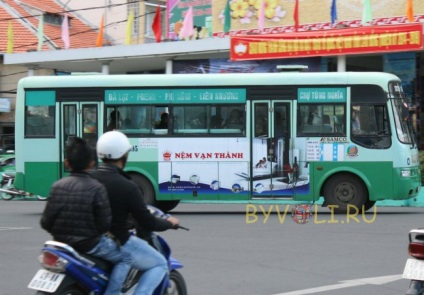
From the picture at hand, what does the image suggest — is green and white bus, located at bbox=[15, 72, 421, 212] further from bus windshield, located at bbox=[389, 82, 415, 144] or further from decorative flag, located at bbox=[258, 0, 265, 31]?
decorative flag, located at bbox=[258, 0, 265, 31]

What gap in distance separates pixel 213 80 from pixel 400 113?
4.08 m

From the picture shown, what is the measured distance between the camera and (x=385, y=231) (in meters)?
14.6

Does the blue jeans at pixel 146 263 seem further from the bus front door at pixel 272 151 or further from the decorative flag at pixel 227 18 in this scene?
the decorative flag at pixel 227 18

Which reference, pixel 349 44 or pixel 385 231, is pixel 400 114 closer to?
pixel 385 231

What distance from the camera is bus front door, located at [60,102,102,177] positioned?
62.0 ft

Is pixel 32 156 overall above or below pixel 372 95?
below

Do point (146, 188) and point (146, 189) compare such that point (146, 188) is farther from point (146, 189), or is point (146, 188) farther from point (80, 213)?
point (80, 213)

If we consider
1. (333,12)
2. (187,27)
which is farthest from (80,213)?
(187,27)

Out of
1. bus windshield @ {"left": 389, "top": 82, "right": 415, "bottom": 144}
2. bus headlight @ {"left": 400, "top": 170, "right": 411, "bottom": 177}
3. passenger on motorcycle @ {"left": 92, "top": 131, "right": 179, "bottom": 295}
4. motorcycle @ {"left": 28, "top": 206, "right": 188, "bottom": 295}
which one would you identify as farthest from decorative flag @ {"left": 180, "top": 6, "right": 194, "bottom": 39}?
motorcycle @ {"left": 28, "top": 206, "right": 188, "bottom": 295}

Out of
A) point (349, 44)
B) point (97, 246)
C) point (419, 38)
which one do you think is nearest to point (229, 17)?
point (349, 44)

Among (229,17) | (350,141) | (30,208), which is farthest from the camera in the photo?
(229,17)

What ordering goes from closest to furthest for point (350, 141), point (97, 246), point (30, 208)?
point (97, 246) → point (350, 141) → point (30, 208)

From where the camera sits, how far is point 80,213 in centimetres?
612

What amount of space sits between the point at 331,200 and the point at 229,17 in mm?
11555
